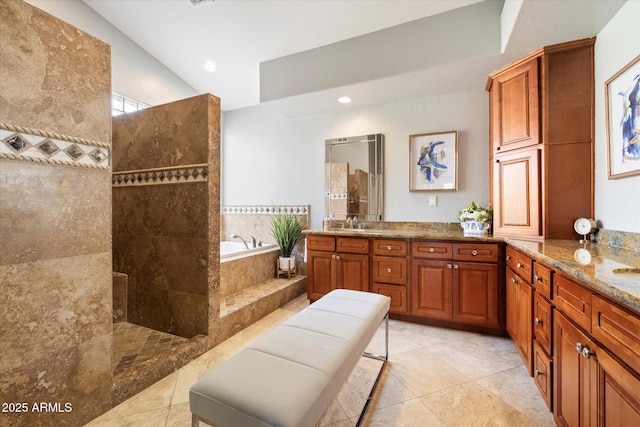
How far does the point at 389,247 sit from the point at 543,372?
136 centimetres

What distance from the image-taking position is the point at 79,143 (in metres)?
1.31

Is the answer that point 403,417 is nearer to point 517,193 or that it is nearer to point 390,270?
point 390,270

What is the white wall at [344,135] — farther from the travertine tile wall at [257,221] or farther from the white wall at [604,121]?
the white wall at [604,121]

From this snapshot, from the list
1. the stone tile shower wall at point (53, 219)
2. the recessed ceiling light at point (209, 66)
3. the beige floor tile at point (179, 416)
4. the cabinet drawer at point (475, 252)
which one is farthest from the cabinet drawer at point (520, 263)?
the recessed ceiling light at point (209, 66)

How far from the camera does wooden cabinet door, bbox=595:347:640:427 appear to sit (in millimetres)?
745

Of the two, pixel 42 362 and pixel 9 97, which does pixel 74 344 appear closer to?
pixel 42 362

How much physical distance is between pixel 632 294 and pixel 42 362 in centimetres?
216

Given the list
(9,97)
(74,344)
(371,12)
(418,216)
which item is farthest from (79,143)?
(418,216)

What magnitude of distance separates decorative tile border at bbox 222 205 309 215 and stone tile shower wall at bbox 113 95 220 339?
1681 mm

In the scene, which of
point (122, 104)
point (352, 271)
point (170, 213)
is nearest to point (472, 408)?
point (352, 271)

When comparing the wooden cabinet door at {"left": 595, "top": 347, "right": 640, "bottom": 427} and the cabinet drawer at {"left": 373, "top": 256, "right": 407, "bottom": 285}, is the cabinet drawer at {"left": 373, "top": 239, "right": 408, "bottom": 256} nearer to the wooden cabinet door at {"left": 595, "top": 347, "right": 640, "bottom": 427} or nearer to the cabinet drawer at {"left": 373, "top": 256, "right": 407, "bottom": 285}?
the cabinet drawer at {"left": 373, "top": 256, "right": 407, "bottom": 285}

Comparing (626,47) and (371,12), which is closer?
(626,47)

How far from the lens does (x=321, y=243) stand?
9.45 ft

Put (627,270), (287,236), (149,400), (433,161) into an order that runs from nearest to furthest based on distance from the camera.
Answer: (627,270)
(149,400)
(433,161)
(287,236)
